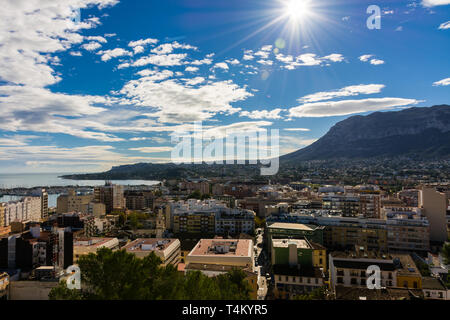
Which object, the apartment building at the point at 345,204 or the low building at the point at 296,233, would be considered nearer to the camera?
the low building at the point at 296,233

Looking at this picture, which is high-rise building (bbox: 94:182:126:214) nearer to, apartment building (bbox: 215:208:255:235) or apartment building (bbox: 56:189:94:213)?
apartment building (bbox: 56:189:94:213)

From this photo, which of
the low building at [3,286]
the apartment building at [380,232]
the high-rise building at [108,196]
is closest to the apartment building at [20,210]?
the high-rise building at [108,196]

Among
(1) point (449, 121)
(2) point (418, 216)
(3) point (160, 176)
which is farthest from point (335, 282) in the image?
(1) point (449, 121)

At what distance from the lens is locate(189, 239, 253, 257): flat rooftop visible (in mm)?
9633

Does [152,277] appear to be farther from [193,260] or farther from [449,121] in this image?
[449,121]

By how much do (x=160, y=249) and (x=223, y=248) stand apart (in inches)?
84.4

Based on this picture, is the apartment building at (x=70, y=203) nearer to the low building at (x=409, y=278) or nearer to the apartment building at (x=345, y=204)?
the apartment building at (x=345, y=204)

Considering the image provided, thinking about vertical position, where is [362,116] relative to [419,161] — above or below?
above

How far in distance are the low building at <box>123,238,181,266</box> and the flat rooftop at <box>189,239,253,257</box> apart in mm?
906

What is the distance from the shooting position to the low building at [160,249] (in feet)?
32.2

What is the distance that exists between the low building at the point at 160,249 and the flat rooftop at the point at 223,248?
2.97 ft

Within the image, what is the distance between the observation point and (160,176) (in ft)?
241
